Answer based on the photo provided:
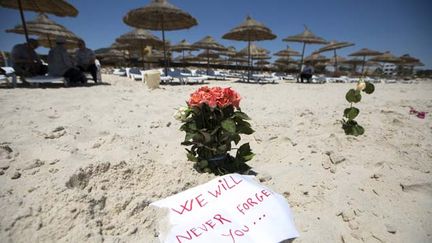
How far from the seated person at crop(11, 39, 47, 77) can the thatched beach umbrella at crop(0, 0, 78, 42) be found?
294 mm

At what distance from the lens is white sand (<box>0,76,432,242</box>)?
3.75 feet

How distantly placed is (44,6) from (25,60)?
1571 millimetres

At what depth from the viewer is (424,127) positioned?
2625mm

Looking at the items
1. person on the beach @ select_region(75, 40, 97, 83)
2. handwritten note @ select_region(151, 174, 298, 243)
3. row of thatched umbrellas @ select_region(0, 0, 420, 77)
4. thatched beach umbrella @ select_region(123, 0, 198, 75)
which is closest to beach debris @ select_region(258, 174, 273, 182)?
handwritten note @ select_region(151, 174, 298, 243)

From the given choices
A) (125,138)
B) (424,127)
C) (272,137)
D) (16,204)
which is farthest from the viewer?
(424,127)

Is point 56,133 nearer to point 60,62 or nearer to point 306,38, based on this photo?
point 60,62

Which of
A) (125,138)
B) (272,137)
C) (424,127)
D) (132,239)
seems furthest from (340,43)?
(132,239)

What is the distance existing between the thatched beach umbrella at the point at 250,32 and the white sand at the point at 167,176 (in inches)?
292

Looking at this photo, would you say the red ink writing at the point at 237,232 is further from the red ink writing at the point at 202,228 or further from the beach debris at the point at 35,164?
the beach debris at the point at 35,164

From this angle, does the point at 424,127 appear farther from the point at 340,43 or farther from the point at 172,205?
the point at 340,43

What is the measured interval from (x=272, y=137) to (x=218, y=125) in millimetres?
1091

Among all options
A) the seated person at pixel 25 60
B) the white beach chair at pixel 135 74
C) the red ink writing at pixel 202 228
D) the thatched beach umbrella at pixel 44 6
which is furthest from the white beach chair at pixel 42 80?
the red ink writing at pixel 202 228

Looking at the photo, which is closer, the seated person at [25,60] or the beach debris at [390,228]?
the beach debris at [390,228]

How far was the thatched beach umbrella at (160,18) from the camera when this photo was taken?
7.21 meters
